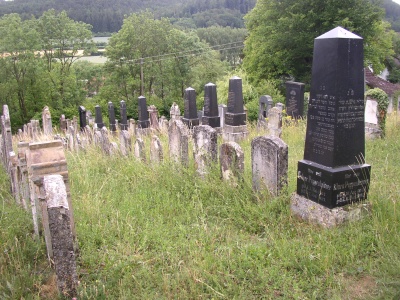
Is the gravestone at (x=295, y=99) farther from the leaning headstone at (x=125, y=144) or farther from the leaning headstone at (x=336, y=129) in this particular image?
the leaning headstone at (x=336, y=129)

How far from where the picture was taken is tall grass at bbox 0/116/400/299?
333 cm

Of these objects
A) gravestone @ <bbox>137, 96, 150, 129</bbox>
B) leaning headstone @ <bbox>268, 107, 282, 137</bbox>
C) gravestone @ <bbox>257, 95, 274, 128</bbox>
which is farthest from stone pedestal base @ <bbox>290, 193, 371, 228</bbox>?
gravestone @ <bbox>137, 96, 150, 129</bbox>

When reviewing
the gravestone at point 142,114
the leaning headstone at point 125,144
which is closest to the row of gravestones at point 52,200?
the leaning headstone at point 125,144

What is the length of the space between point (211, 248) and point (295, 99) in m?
11.7

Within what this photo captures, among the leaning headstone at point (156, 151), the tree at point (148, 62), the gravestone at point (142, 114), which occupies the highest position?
the tree at point (148, 62)

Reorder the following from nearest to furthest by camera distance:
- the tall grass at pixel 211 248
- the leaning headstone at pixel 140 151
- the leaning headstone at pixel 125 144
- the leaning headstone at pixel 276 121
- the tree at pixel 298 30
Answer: the tall grass at pixel 211 248 < the leaning headstone at pixel 140 151 < the leaning headstone at pixel 125 144 < the leaning headstone at pixel 276 121 < the tree at pixel 298 30

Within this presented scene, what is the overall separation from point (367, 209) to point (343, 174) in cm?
53

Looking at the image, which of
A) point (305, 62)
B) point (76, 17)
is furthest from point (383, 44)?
point (76, 17)

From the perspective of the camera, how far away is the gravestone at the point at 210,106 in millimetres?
13375

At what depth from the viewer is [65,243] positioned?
3.22 m

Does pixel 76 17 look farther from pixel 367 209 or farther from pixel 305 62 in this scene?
pixel 367 209

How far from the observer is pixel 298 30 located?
2491 cm

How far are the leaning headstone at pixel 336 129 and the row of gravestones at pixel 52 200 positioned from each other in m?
2.93

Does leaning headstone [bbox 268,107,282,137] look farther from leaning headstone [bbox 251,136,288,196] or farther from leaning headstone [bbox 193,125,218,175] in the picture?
leaning headstone [bbox 251,136,288,196]
